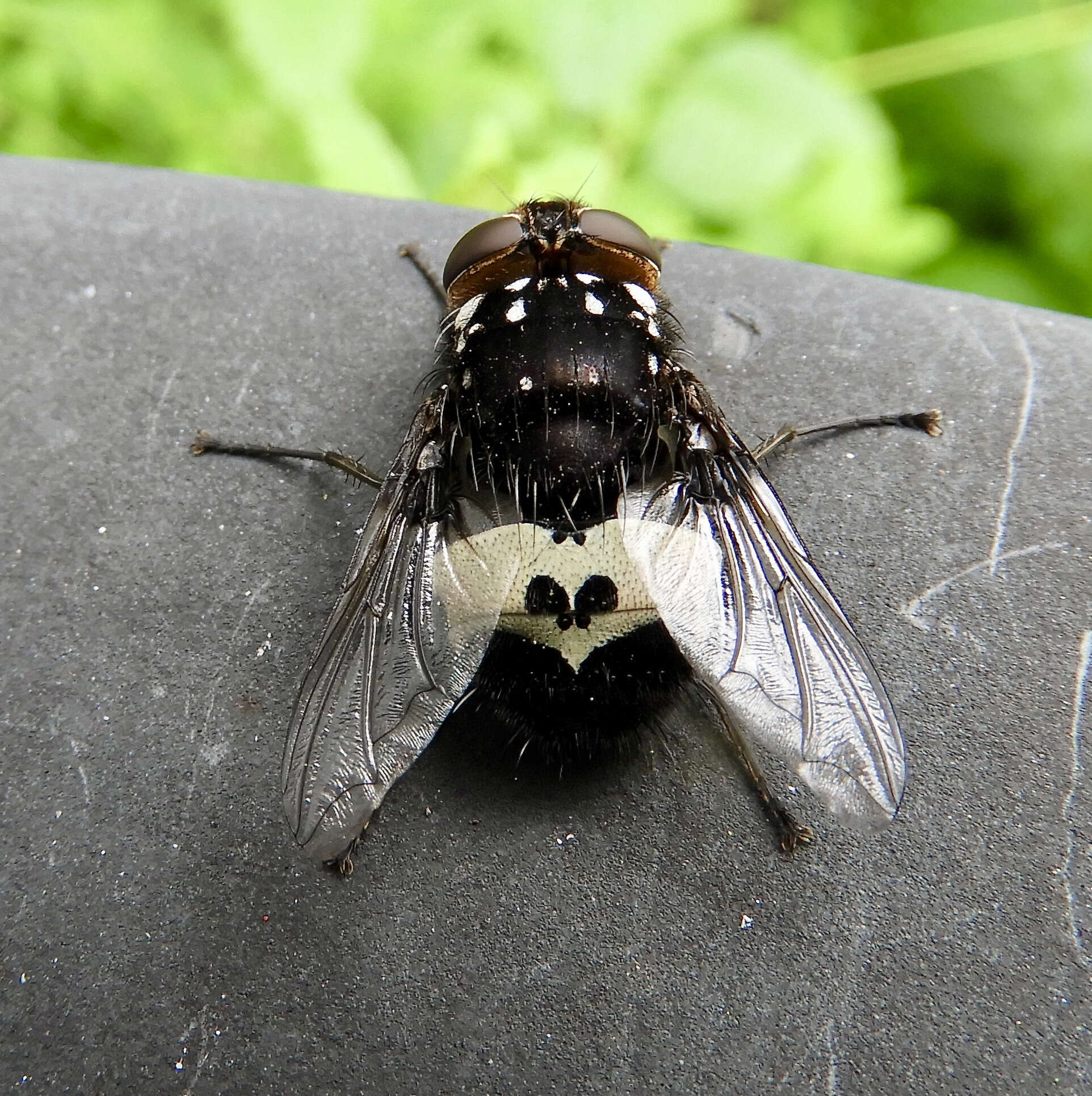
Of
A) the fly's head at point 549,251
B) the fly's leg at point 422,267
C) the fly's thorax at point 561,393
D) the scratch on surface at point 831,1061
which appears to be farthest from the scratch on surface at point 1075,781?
the fly's leg at point 422,267

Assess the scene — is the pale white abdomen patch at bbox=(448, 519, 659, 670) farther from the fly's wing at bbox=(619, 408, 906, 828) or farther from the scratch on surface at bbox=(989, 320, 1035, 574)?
the scratch on surface at bbox=(989, 320, 1035, 574)

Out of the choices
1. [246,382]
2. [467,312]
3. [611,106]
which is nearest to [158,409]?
[246,382]

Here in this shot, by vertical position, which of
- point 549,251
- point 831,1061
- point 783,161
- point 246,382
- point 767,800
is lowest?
point 831,1061

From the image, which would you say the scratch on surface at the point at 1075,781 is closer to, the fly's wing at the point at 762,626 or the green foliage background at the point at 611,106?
the fly's wing at the point at 762,626

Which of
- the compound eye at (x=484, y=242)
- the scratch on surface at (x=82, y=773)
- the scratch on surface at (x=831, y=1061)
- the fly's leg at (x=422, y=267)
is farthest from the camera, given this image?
the fly's leg at (x=422, y=267)

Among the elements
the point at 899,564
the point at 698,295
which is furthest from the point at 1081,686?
the point at 698,295

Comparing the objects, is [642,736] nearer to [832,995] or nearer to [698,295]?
[832,995]

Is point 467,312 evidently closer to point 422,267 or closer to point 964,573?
point 422,267
